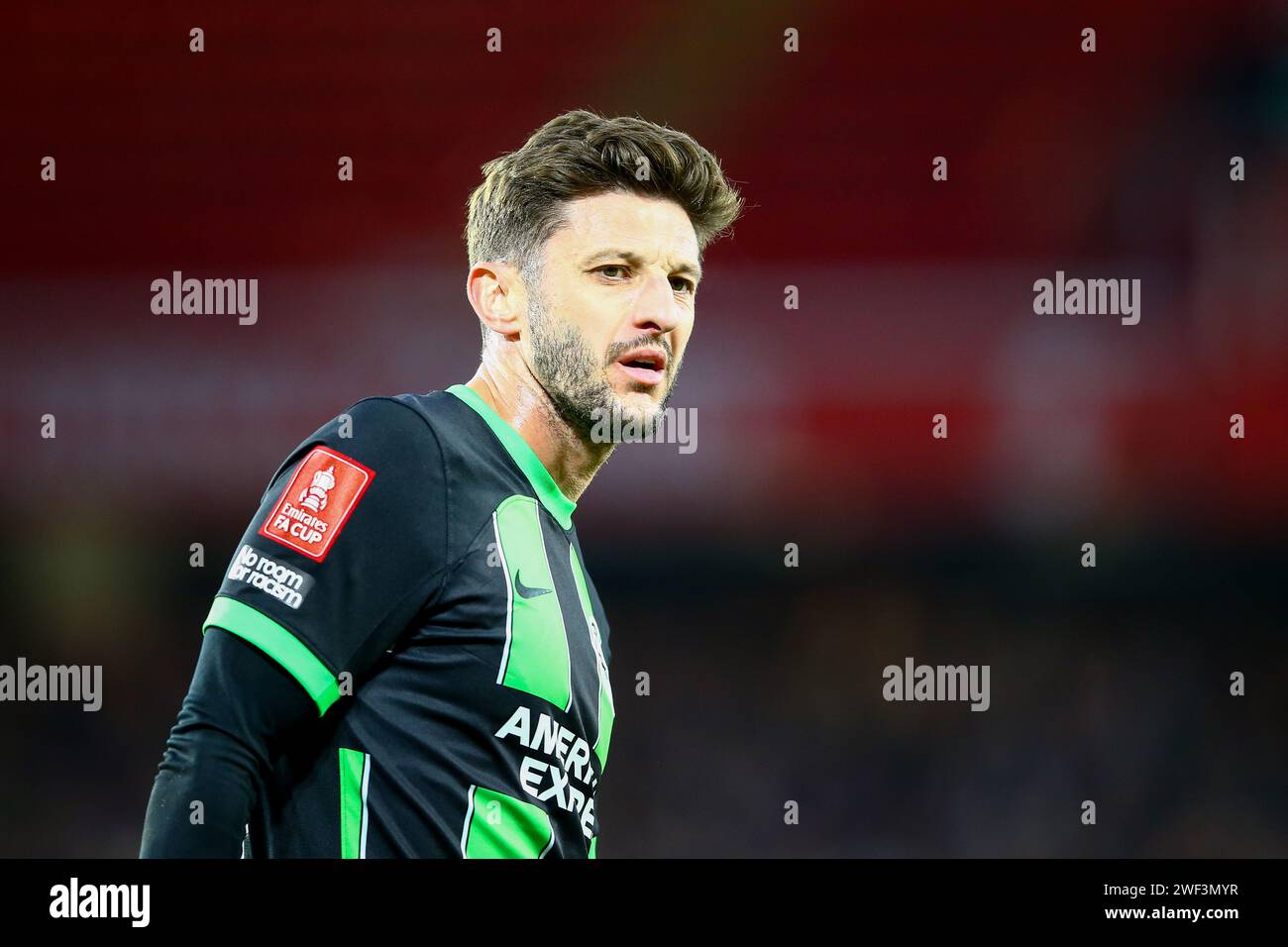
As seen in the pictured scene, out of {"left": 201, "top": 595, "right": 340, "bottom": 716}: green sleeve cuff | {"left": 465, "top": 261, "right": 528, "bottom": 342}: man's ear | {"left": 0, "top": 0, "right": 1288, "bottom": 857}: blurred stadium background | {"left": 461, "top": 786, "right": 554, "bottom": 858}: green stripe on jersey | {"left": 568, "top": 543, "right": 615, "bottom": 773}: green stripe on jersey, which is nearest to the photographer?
{"left": 201, "top": 595, "right": 340, "bottom": 716}: green sleeve cuff

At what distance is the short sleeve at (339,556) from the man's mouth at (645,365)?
16.5 inches

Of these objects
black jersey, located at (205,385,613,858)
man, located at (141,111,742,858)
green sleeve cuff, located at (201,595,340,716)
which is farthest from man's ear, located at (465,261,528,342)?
green sleeve cuff, located at (201,595,340,716)

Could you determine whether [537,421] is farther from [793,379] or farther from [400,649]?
[793,379]

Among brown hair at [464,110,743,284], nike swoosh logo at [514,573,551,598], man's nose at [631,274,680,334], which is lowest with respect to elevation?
nike swoosh logo at [514,573,551,598]

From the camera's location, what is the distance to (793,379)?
19.0ft

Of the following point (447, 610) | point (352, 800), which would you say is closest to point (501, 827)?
point (352, 800)

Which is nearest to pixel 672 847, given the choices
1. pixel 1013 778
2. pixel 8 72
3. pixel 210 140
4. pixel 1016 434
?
pixel 1013 778

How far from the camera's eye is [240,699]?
1545mm

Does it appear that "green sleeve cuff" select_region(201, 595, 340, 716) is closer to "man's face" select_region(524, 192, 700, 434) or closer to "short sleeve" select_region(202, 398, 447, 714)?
"short sleeve" select_region(202, 398, 447, 714)

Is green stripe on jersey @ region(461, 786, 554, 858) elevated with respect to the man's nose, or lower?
lower

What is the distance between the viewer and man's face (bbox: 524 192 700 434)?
2043 millimetres

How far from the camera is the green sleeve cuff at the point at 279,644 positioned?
1562mm

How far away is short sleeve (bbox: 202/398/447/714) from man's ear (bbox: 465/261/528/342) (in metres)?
0.41

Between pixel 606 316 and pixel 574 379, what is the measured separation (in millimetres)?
118
